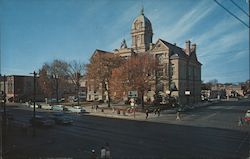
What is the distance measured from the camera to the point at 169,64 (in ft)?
244

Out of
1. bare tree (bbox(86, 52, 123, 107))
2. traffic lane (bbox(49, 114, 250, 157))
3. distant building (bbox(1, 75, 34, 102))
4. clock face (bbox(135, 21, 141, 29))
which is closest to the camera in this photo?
traffic lane (bbox(49, 114, 250, 157))

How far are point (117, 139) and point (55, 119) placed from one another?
15200 millimetres

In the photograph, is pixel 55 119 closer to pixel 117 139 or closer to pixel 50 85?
Result: pixel 117 139

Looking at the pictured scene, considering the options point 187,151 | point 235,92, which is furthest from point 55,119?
point 235,92

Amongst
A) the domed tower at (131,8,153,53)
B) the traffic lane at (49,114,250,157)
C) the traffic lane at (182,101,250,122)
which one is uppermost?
the domed tower at (131,8,153,53)

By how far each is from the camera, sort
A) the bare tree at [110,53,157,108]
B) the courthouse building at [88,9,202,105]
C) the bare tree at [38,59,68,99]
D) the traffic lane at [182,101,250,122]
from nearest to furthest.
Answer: the traffic lane at [182,101,250,122] → the bare tree at [110,53,157,108] → the courthouse building at [88,9,202,105] → the bare tree at [38,59,68,99]

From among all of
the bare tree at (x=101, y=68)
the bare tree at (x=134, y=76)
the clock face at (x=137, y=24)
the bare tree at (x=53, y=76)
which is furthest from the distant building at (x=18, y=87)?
the bare tree at (x=134, y=76)

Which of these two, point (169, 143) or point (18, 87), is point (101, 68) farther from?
point (169, 143)

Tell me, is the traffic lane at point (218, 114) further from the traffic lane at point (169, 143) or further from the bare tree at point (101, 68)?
the bare tree at point (101, 68)

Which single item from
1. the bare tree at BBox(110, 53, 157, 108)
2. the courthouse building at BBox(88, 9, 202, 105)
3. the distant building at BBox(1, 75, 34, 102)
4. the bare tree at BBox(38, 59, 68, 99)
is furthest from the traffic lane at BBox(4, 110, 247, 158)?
the distant building at BBox(1, 75, 34, 102)

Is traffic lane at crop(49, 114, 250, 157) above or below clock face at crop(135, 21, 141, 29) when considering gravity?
below

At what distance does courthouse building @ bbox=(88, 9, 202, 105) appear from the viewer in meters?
72.7

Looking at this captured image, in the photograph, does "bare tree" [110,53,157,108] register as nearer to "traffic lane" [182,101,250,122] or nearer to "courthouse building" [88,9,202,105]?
"courthouse building" [88,9,202,105]

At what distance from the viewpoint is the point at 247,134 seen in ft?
88.5
